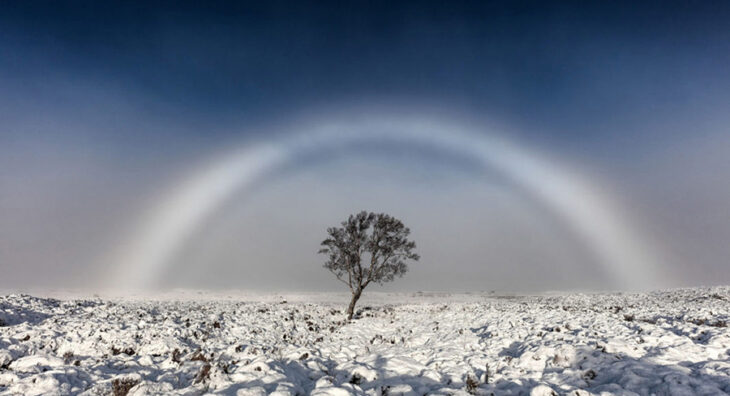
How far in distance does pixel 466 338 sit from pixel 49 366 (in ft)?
48.3

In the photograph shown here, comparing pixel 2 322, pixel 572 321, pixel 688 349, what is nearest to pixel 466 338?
pixel 572 321

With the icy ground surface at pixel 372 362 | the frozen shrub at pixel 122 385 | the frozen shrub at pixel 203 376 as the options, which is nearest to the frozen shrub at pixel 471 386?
the icy ground surface at pixel 372 362

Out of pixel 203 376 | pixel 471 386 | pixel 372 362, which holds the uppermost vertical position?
pixel 203 376

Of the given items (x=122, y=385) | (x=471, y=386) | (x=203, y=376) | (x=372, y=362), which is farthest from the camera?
(x=372, y=362)

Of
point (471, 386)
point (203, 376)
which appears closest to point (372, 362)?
point (471, 386)

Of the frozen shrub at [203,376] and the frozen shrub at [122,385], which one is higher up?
the frozen shrub at [203,376]

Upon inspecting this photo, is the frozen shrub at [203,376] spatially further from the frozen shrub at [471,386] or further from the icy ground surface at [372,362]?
the frozen shrub at [471,386]

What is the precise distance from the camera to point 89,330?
532 inches

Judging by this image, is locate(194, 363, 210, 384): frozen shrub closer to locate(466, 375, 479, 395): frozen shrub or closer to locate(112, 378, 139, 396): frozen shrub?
locate(112, 378, 139, 396): frozen shrub

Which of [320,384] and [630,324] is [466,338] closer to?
[630,324]

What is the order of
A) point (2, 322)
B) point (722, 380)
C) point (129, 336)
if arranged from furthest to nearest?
1. point (2, 322)
2. point (129, 336)
3. point (722, 380)

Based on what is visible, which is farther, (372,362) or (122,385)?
(372,362)

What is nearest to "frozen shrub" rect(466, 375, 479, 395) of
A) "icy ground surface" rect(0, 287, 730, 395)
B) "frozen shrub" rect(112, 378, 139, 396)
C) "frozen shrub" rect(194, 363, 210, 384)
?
"icy ground surface" rect(0, 287, 730, 395)

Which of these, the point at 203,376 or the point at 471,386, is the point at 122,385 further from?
the point at 471,386
